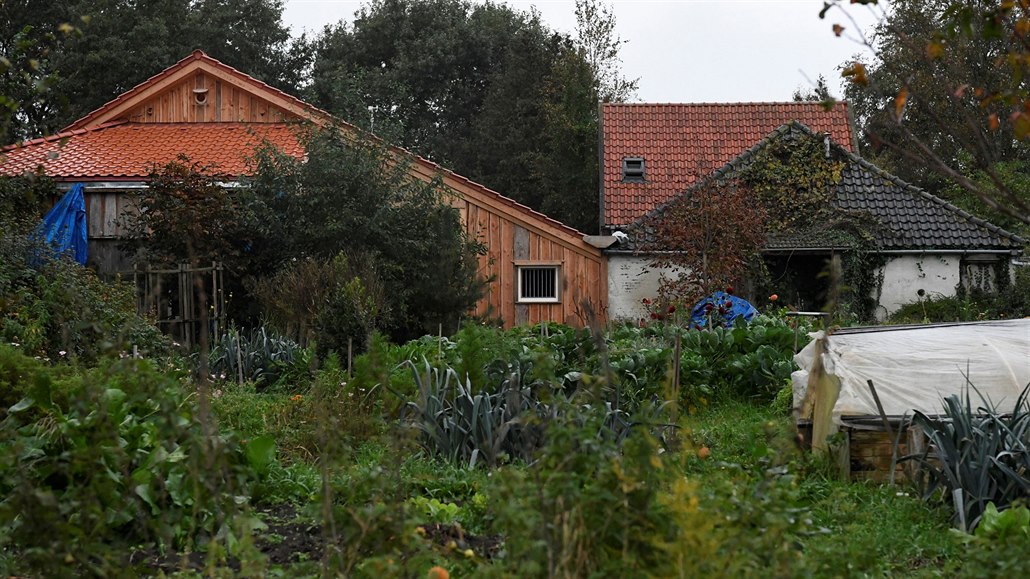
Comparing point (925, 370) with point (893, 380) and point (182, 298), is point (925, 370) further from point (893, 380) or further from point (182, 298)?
point (182, 298)

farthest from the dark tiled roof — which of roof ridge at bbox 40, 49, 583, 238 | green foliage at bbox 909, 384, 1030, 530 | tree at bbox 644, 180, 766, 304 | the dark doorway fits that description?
green foliage at bbox 909, 384, 1030, 530

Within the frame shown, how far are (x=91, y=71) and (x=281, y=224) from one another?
20.4m

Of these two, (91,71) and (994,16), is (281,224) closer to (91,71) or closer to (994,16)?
(994,16)

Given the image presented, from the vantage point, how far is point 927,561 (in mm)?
5188

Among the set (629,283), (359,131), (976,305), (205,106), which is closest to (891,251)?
(976,305)

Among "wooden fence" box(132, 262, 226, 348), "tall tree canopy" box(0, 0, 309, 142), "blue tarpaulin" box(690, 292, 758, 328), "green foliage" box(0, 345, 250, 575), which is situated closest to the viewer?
"green foliage" box(0, 345, 250, 575)

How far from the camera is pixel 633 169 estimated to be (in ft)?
84.5

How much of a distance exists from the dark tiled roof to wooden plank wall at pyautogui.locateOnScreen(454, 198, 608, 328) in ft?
2.86

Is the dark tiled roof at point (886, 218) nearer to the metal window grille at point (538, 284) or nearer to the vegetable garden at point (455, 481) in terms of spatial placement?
the metal window grille at point (538, 284)

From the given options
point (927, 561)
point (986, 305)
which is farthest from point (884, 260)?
point (927, 561)

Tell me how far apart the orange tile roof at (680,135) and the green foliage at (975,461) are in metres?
18.6

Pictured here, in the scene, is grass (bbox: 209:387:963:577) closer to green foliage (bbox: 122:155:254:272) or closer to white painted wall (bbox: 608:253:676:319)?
green foliage (bbox: 122:155:254:272)

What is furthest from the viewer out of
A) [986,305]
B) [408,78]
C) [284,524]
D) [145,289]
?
[408,78]

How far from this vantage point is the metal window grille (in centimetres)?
2188
